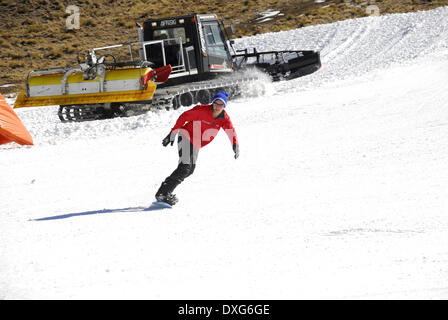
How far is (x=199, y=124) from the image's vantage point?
19.5 ft

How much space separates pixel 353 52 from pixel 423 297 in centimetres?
1694

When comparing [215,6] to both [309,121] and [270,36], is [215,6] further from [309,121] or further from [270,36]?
[309,121]

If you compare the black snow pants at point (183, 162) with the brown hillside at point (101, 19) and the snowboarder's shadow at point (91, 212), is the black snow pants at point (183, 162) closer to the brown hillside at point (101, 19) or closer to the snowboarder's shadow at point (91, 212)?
the snowboarder's shadow at point (91, 212)

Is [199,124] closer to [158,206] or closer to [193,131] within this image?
[193,131]

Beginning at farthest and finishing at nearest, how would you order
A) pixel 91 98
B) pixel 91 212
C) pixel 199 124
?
pixel 91 98, pixel 91 212, pixel 199 124

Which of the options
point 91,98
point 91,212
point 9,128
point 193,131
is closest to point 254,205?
point 193,131

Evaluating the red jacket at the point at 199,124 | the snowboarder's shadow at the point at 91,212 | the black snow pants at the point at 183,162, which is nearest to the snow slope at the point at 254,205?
the snowboarder's shadow at the point at 91,212

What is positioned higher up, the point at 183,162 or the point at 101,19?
the point at 101,19

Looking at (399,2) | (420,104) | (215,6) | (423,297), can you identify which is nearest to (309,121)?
(420,104)

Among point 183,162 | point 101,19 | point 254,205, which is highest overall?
point 101,19

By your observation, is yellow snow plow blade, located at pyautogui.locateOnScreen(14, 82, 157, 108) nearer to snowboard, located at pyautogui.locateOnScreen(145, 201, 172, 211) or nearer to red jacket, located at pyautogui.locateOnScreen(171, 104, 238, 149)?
snowboard, located at pyautogui.locateOnScreen(145, 201, 172, 211)

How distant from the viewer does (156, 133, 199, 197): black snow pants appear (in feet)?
19.9

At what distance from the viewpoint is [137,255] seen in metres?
4.64

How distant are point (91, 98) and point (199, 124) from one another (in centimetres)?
666
